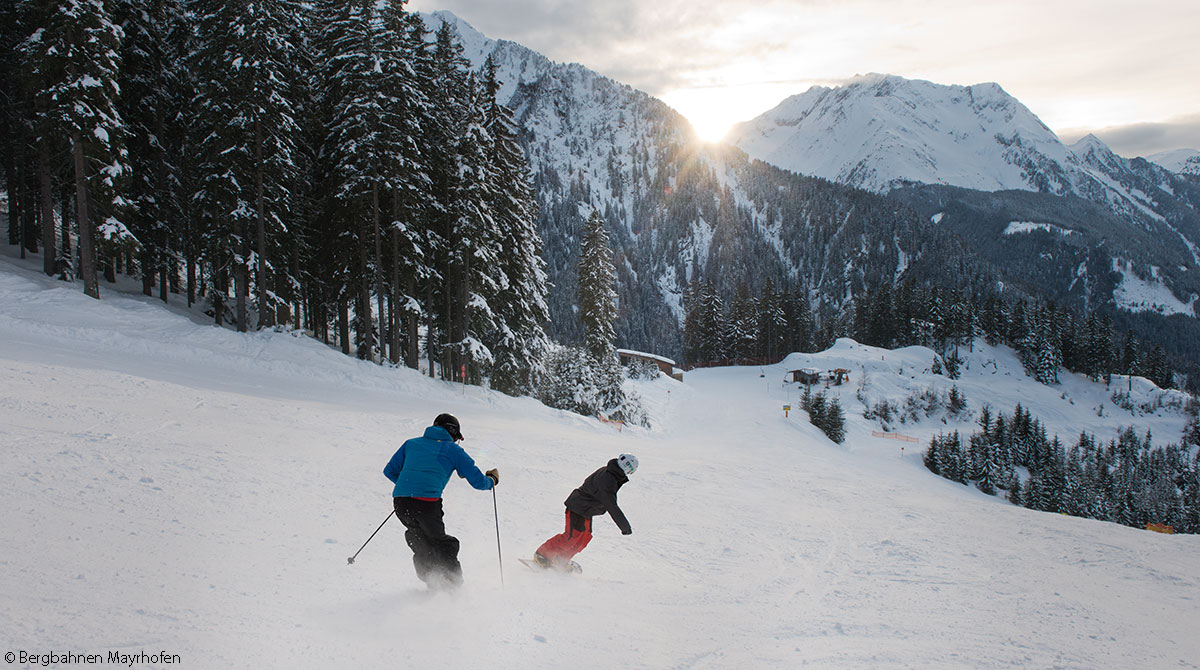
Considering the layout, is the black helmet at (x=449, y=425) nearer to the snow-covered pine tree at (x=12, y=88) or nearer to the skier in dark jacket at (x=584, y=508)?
the skier in dark jacket at (x=584, y=508)

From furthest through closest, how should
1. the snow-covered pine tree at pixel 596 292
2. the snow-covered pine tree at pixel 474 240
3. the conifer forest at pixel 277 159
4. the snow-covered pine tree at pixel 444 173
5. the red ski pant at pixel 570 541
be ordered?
1. the snow-covered pine tree at pixel 596 292
2. the snow-covered pine tree at pixel 444 173
3. the snow-covered pine tree at pixel 474 240
4. the conifer forest at pixel 277 159
5. the red ski pant at pixel 570 541

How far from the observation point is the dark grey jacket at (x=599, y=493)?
272 inches

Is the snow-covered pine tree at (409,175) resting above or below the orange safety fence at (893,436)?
above

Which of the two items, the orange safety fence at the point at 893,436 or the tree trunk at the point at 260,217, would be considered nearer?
the tree trunk at the point at 260,217

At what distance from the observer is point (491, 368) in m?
27.2

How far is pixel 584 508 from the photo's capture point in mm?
7008

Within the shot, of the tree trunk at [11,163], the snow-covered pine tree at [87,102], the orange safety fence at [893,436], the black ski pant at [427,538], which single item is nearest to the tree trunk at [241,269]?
the snow-covered pine tree at [87,102]

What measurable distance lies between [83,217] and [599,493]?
22.4m

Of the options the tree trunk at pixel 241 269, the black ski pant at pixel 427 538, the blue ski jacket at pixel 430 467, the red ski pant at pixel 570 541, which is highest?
the tree trunk at pixel 241 269

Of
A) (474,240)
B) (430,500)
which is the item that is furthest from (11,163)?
(430,500)

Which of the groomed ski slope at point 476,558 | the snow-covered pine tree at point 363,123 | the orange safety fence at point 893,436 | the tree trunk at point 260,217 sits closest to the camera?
the groomed ski slope at point 476,558

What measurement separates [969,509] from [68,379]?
20.5 metres

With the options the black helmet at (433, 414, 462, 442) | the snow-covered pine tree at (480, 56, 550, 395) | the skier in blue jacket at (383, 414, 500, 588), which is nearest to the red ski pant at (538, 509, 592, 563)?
the skier in blue jacket at (383, 414, 500, 588)

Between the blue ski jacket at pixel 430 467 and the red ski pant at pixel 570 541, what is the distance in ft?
5.29
